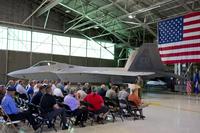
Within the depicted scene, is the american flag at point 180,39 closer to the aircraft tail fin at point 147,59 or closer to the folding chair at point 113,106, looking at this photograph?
the aircraft tail fin at point 147,59

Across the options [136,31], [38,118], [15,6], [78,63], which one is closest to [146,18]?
[136,31]

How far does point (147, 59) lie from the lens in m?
15.6

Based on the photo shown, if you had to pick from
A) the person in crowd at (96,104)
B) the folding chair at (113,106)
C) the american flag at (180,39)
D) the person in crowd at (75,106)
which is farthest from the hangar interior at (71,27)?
the person in crowd at (75,106)

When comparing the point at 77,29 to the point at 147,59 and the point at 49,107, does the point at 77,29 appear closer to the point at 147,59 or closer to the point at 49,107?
the point at 147,59

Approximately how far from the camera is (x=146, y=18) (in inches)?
799

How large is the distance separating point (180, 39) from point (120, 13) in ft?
22.1

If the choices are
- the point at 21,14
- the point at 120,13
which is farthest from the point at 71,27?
the point at 120,13

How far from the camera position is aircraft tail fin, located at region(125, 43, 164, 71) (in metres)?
15.3

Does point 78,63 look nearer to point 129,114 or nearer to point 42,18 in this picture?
point 42,18

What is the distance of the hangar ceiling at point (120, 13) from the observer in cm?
1705

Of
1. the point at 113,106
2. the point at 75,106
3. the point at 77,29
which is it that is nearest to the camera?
the point at 75,106

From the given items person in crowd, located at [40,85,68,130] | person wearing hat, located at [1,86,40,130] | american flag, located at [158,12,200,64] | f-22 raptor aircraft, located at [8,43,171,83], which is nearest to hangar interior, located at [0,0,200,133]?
american flag, located at [158,12,200,64]

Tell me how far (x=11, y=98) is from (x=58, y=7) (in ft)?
64.4

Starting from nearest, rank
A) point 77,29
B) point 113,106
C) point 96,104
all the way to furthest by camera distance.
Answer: point 96,104
point 113,106
point 77,29
